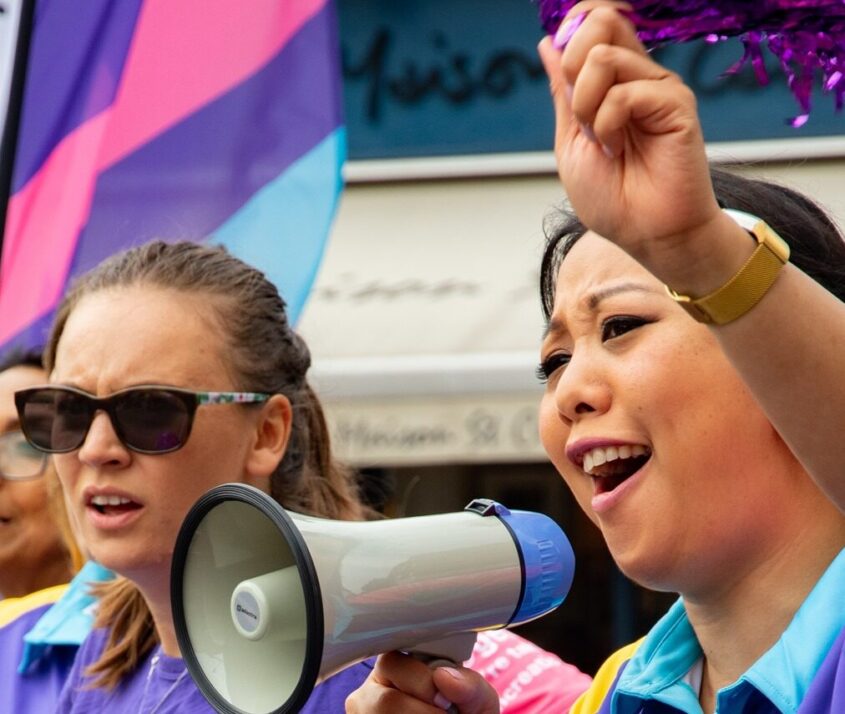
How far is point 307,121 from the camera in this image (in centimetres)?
427

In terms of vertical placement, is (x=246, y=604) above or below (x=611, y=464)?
below

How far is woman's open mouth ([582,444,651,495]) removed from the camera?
1975mm

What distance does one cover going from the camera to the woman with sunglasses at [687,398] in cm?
151

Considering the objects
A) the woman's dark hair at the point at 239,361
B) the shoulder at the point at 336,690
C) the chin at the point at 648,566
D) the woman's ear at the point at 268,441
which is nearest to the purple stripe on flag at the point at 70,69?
the woman's dark hair at the point at 239,361

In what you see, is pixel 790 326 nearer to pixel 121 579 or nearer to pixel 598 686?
pixel 598 686

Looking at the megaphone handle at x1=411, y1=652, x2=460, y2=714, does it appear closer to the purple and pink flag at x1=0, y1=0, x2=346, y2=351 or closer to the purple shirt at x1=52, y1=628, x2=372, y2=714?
the purple shirt at x1=52, y1=628, x2=372, y2=714

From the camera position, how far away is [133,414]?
109 inches

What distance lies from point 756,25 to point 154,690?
1795 mm

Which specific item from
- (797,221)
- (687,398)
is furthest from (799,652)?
(797,221)

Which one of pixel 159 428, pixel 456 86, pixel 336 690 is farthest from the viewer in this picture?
pixel 456 86

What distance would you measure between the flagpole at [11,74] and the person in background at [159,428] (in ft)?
1.11

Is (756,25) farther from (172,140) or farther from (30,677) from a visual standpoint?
(172,140)

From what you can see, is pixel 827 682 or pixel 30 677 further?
pixel 30 677

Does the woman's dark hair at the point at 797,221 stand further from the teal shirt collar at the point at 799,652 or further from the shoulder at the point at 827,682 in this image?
the shoulder at the point at 827,682
